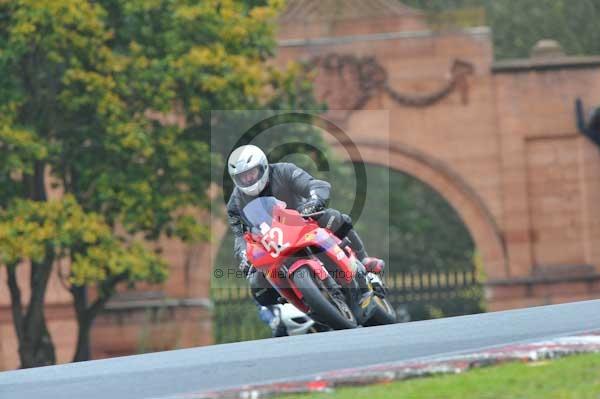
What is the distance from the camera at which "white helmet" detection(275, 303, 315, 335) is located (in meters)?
13.4

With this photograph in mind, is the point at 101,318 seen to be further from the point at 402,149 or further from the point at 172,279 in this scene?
the point at 402,149

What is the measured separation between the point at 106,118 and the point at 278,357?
11261mm

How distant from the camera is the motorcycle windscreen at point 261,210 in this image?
11.9 metres

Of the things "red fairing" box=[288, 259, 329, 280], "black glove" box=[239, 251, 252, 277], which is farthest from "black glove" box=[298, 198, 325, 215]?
"black glove" box=[239, 251, 252, 277]

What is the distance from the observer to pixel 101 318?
28.1m

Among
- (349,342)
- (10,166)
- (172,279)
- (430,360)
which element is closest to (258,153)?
(349,342)

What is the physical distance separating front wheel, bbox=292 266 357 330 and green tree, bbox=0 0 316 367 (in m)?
8.34

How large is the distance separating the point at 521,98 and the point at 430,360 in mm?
20712

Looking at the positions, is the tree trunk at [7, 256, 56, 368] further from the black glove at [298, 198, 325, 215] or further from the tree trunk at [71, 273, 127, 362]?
the black glove at [298, 198, 325, 215]

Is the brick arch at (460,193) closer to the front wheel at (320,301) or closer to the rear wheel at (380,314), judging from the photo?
the rear wheel at (380,314)

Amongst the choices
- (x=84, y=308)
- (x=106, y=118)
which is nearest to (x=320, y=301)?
(x=106, y=118)

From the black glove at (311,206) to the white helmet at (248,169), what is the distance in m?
0.43

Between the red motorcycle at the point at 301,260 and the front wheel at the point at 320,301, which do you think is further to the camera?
the red motorcycle at the point at 301,260

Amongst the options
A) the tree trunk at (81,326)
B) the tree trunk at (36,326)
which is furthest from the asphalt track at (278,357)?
the tree trunk at (81,326)
